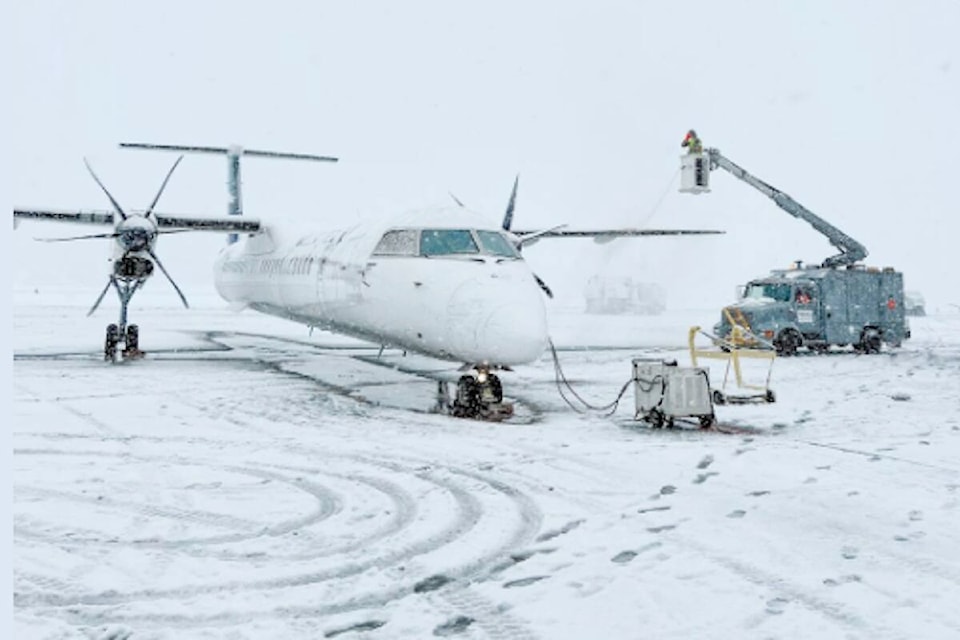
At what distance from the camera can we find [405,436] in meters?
9.59

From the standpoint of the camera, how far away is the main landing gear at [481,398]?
11.1 meters

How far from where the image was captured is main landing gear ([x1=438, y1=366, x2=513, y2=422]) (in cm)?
1112

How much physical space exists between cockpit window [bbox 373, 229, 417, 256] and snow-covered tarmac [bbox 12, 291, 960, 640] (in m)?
A: 2.40

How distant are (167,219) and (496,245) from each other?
12079mm

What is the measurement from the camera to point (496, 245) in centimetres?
1201

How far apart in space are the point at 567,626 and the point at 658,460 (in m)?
4.37

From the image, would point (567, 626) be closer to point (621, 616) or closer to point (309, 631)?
point (621, 616)

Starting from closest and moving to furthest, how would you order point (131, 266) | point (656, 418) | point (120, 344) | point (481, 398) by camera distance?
point (656, 418) < point (481, 398) < point (131, 266) < point (120, 344)

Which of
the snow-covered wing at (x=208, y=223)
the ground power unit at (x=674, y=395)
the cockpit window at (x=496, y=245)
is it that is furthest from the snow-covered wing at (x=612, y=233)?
the ground power unit at (x=674, y=395)

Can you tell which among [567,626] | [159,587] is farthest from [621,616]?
[159,587]

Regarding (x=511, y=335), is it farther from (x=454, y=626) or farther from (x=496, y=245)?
(x=454, y=626)

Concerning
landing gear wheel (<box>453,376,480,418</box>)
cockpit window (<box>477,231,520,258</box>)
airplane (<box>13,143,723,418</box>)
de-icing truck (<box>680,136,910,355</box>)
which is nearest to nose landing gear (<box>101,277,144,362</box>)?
airplane (<box>13,143,723,418</box>)

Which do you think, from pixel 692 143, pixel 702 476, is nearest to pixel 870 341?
pixel 692 143

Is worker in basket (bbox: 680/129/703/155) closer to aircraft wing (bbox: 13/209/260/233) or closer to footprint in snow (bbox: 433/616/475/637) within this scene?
aircraft wing (bbox: 13/209/260/233)
